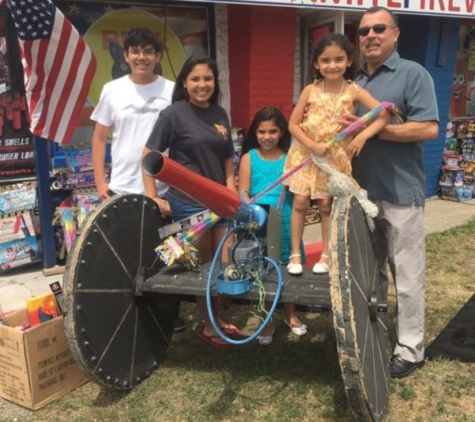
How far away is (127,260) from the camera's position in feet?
9.29

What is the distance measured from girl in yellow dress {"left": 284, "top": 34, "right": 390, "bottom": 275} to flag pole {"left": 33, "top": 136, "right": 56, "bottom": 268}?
109 inches

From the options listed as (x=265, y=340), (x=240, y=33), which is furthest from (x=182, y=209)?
(x=240, y=33)

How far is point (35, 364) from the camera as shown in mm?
2848

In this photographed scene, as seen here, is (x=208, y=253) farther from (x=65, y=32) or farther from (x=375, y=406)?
(x=65, y=32)

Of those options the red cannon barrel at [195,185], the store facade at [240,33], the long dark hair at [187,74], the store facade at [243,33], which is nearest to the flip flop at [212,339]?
the red cannon barrel at [195,185]

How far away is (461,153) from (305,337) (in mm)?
5945

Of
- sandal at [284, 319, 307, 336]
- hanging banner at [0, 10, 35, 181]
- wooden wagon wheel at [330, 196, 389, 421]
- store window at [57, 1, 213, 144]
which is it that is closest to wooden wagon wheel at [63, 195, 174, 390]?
sandal at [284, 319, 307, 336]

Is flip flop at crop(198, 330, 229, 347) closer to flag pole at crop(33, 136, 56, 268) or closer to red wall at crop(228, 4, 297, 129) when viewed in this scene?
flag pole at crop(33, 136, 56, 268)

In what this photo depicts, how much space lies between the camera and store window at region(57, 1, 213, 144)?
207 inches

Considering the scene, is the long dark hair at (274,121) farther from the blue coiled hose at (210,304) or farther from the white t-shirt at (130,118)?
the blue coiled hose at (210,304)

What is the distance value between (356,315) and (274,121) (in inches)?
58.7

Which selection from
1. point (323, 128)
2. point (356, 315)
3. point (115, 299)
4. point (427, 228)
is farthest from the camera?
point (427, 228)

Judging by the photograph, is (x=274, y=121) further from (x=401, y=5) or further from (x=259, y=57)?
(x=401, y=5)

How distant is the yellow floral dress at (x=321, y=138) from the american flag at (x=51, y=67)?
2279 mm
